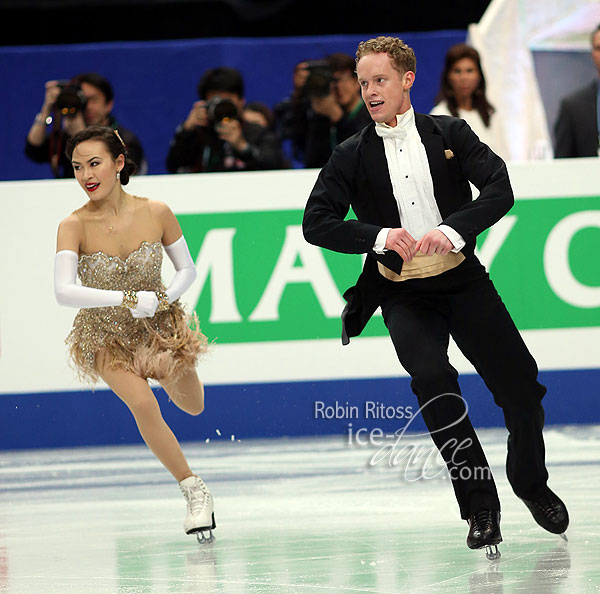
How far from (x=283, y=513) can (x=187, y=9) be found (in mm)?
6367

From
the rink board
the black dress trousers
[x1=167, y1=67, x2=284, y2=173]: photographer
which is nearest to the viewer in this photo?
the black dress trousers

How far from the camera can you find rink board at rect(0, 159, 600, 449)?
5.93m

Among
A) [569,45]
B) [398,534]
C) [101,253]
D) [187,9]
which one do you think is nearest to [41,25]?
[187,9]

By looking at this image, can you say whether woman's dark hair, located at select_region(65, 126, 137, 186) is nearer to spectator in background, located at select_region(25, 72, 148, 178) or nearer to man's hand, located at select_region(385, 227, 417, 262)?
man's hand, located at select_region(385, 227, 417, 262)

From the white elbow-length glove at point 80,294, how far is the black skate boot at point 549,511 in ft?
4.71

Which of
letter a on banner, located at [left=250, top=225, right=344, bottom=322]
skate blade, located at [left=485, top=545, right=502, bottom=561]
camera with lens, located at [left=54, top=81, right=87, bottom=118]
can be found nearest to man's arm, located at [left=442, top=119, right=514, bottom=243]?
skate blade, located at [left=485, top=545, right=502, bottom=561]

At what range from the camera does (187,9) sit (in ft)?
32.0

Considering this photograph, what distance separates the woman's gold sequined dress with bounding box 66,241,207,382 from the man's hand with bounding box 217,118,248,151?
205 centimetres

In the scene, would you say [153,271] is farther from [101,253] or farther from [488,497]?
[488,497]

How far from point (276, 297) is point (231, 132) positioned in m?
0.94

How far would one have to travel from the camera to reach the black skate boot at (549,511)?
3.66m

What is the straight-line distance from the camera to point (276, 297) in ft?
19.5

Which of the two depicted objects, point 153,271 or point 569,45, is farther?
point 569,45

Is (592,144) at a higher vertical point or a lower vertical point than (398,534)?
higher
